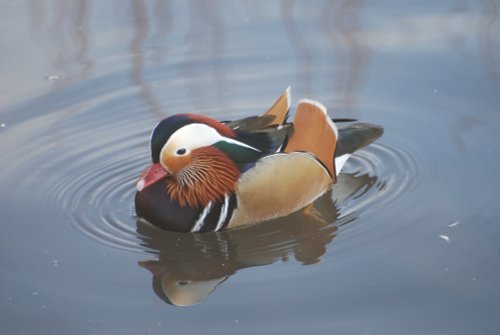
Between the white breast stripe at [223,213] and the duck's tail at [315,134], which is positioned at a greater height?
the duck's tail at [315,134]

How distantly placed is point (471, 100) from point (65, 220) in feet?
9.42

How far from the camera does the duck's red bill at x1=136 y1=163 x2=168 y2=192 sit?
589 centimetres

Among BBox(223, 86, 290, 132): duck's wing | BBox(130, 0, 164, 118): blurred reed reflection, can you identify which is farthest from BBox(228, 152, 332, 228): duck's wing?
BBox(130, 0, 164, 118): blurred reed reflection

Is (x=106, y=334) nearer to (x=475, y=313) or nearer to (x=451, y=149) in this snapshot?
(x=475, y=313)

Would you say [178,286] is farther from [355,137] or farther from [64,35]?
[64,35]

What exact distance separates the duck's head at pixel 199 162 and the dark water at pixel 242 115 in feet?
0.86

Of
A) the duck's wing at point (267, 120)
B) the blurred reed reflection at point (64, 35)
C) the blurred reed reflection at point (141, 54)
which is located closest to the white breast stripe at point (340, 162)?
the duck's wing at point (267, 120)

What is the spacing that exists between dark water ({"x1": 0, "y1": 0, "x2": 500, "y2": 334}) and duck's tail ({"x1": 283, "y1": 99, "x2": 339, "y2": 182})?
22 centimetres

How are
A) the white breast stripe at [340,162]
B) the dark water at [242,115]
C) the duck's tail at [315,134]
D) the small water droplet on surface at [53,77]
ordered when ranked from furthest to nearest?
the small water droplet on surface at [53,77] < the white breast stripe at [340,162] < the duck's tail at [315,134] < the dark water at [242,115]

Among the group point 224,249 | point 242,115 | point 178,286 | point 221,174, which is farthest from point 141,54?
point 178,286

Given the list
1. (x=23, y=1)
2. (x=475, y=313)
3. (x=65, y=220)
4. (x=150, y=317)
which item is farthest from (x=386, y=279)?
(x=23, y=1)

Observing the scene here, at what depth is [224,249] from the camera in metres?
5.73

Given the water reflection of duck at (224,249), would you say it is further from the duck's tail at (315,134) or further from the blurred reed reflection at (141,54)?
the blurred reed reflection at (141,54)

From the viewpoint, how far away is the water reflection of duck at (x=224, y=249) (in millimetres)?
5418
